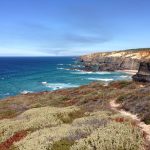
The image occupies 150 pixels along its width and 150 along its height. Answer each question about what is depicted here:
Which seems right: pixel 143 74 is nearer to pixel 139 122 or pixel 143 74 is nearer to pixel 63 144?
pixel 139 122

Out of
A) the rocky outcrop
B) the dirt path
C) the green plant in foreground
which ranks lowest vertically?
the rocky outcrop

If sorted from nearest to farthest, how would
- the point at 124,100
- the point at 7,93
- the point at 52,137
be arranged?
the point at 52,137 < the point at 124,100 < the point at 7,93

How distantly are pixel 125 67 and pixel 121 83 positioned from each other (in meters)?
122

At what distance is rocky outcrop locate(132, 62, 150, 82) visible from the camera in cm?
6519

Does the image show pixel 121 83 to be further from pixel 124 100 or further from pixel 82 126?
pixel 82 126

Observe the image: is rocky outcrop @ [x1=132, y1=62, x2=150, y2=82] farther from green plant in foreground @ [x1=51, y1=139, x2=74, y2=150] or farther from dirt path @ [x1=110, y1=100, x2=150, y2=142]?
green plant in foreground @ [x1=51, y1=139, x2=74, y2=150]

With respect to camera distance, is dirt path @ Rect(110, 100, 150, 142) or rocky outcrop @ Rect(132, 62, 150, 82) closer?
dirt path @ Rect(110, 100, 150, 142)

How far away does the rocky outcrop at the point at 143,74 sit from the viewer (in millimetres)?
65188

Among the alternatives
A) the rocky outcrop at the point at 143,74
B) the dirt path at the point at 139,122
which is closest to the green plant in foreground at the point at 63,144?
the dirt path at the point at 139,122

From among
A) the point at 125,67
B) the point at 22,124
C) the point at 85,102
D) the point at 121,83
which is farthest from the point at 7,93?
the point at 125,67

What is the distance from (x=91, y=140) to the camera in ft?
53.3

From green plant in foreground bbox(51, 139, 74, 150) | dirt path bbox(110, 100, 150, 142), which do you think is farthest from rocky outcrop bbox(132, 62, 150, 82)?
green plant in foreground bbox(51, 139, 74, 150)

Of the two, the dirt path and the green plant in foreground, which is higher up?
the green plant in foreground

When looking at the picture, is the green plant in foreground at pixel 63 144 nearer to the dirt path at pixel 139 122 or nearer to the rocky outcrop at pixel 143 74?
the dirt path at pixel 139 122
